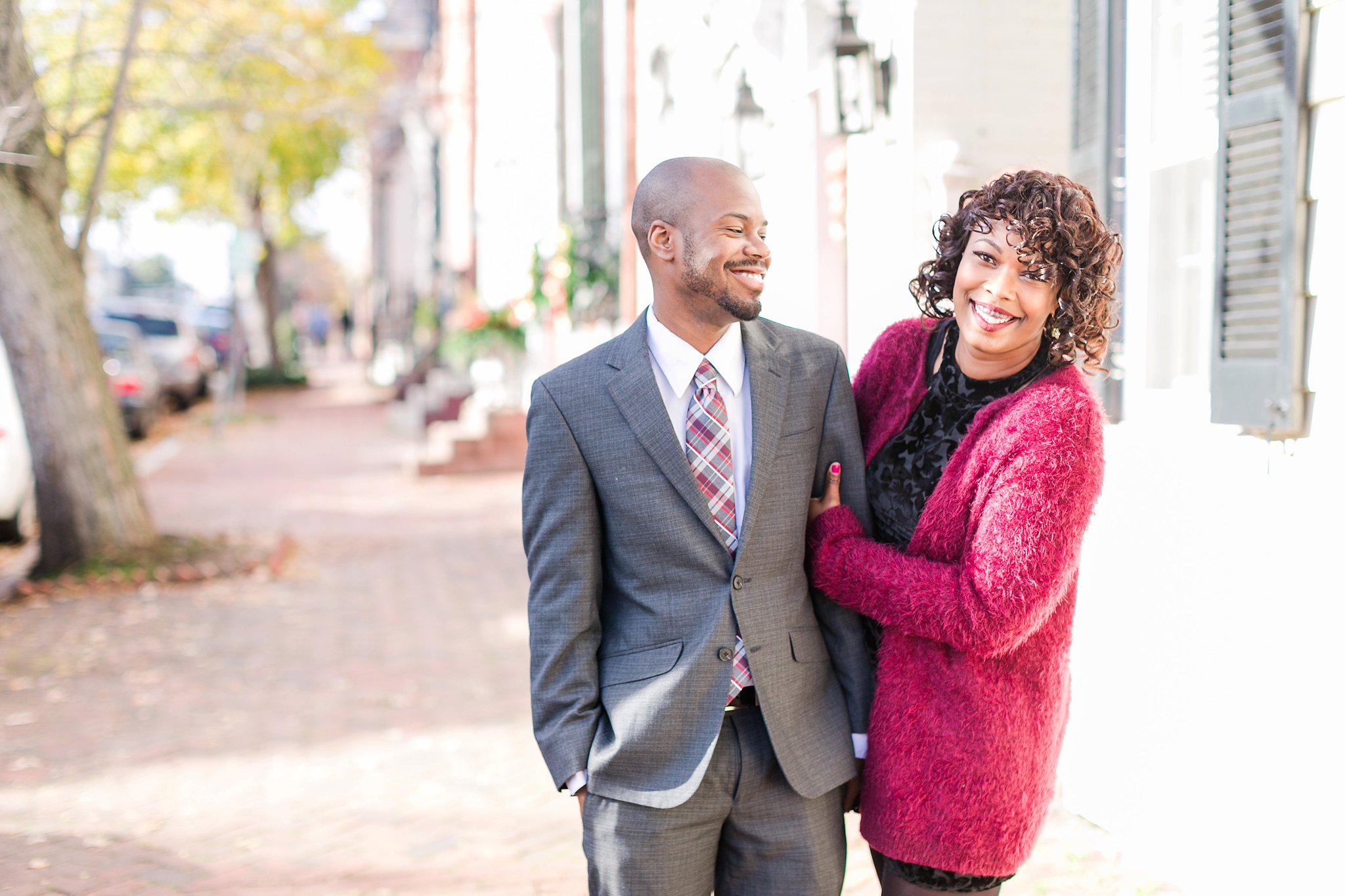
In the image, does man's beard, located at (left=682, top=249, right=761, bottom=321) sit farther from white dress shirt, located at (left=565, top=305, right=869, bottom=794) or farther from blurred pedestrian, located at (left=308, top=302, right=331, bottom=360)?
blurred pedestrian, located at (left=308, top=302, right=331, bottom=360)

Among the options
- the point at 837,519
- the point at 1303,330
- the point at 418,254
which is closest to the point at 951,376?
the point at 837,519

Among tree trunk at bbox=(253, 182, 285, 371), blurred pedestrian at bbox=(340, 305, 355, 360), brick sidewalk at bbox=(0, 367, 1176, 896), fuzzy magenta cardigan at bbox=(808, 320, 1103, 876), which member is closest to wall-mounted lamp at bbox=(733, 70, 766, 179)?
brick sidewalk at bbox=(0, 367, 1176, 896)

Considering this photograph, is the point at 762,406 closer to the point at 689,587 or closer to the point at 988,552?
the point at 689,587

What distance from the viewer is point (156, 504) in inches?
484

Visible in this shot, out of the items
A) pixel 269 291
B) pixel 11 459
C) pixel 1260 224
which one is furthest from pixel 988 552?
pixel 269 291

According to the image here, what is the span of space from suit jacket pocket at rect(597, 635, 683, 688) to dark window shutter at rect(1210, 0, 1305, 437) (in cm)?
194

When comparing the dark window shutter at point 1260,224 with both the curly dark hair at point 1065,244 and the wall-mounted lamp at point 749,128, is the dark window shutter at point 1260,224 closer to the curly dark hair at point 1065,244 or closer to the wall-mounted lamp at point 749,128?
the curly dark hair at point 1065,244

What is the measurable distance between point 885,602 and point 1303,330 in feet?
5.84

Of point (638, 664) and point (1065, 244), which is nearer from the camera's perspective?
point (1065, 244)

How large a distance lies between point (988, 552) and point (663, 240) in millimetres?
774

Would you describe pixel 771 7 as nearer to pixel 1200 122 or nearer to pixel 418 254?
pixel 1200 122

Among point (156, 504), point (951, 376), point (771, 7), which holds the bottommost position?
point (156, 504)

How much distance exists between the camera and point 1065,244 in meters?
2.13

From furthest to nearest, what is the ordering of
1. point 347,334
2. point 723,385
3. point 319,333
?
point 319,333
point 347,334
point 723,385
